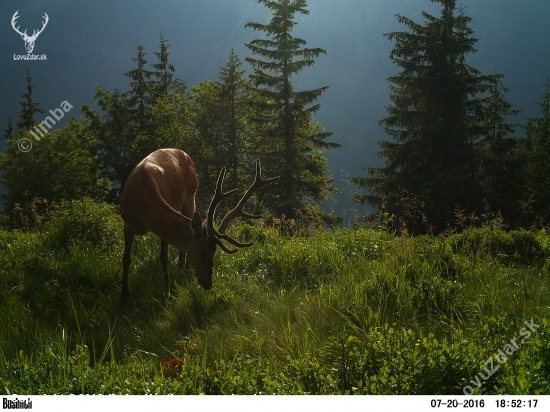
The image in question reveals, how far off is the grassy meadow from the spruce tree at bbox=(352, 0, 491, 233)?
1675 centimetres

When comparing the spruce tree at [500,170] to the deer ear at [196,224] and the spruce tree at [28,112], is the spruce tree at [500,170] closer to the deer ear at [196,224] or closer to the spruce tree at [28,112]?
the deer ear at [196,224]

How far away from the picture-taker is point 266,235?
6895mm

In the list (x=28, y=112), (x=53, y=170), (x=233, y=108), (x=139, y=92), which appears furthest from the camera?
(x=28, y=112)

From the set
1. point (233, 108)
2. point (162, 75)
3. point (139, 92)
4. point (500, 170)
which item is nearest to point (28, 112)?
point (139, 92)

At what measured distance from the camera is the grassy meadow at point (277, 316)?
2.52m

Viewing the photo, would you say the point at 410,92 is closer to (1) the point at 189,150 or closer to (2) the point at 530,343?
(1) the point at 189,150

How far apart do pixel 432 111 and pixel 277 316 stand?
23.1 meters

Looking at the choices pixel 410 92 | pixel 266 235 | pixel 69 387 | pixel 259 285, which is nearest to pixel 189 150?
pixel 410 92

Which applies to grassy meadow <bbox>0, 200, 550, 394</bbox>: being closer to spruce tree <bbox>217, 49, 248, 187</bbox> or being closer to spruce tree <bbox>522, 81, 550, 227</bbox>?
spruce tree <bbox>522, 81, 550, 227</bbox>

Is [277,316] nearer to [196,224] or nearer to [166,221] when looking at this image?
[196,224]

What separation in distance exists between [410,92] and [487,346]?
76.9 feet

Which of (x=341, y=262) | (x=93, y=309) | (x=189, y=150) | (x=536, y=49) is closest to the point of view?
(x=93, y=309)

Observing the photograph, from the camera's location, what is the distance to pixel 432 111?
24.4 m

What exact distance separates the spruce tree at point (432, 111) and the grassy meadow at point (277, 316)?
16748 millimetres
